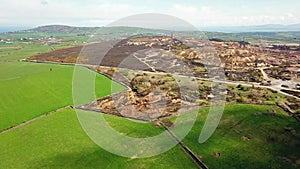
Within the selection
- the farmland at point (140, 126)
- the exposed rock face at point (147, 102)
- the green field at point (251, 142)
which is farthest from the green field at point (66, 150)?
the exposed rock face at point (147, 102)

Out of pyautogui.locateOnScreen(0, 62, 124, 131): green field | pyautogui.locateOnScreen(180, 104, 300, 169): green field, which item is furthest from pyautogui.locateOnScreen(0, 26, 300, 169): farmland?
pyautogui.locateOnScreen(0, 62, 124, 131): green field

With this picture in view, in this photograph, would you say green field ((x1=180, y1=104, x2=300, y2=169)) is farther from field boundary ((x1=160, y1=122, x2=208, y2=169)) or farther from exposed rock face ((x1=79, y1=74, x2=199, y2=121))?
exposed rock face ((x1=79, y1=74, x2=199, y2=121))

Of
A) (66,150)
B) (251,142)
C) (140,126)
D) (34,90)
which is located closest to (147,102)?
(140,126)

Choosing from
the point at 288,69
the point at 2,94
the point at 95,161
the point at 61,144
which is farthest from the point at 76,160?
A: the point at 288,69

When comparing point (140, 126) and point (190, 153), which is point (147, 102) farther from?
point (190, 153)

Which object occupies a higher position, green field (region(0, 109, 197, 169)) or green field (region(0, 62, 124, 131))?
green field (region(0, 62, 124, 131))

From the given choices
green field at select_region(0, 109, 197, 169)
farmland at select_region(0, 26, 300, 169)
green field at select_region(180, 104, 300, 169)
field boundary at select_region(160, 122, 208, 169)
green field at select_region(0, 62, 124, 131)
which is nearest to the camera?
field boundary at select_region(160, 122, 208, 169)

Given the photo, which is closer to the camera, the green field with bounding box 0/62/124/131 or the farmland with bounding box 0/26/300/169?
the farmland with bounding box 0/26/300/169

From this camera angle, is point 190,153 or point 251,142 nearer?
point 190,153
